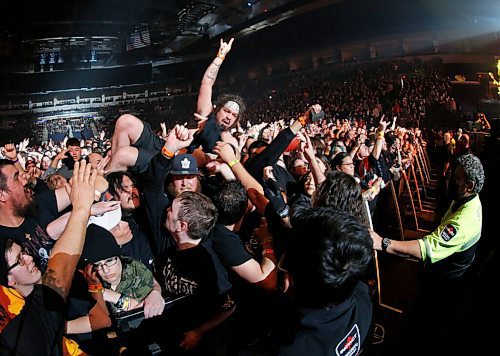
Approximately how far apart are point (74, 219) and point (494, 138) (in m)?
7.16

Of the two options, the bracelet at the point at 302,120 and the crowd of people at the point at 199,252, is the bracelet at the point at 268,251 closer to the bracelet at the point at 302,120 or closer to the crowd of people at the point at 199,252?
the crowd of people at the point at 199,252

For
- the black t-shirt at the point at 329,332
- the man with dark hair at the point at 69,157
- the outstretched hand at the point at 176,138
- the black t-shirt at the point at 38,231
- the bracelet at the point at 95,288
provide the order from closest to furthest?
the black t-shirt at the point at 329,332 < the bracelet at the point at 95,288 < the black t-shirt at the point at 38,231 < the outstretched hand at the point at 176,138 < the man with dark hair at the point at 69,157

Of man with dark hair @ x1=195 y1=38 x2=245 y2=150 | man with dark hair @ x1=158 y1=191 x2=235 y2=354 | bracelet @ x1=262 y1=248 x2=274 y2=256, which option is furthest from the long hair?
man with dark hair @ x1=195 y1=38 x2=245 y2=150

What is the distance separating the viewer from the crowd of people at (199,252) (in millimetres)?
1068

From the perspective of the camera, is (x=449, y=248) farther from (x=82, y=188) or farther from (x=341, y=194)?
(x=82, y=188)

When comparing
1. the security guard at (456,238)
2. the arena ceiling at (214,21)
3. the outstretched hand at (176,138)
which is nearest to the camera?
the outstretched hand at (176,138)

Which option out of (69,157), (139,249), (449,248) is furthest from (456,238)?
(69,157)

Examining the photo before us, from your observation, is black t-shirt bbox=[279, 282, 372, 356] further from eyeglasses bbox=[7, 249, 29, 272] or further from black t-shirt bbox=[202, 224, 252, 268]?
eyeglasses bbox=[7, 249, 29, 272]

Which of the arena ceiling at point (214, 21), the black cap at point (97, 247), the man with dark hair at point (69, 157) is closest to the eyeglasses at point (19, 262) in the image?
the black cap at point (97, 247)

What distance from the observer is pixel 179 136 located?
7.18 ft

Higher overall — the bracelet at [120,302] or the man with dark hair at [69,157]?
the man with dark hair at [69,157]

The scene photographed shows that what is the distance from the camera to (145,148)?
2848 mm

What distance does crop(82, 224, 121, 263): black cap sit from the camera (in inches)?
71.0

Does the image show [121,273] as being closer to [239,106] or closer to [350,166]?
[239,106]
